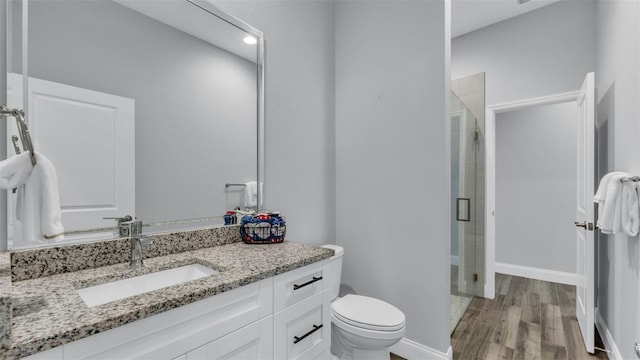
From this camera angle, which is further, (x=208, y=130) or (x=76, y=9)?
(x=208, y=130)

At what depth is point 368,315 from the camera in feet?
5.62

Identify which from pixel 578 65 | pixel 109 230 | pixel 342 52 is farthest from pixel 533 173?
pixel 109 230

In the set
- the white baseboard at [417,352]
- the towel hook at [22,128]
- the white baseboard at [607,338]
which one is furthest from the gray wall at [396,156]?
the towel hook at [22,128]

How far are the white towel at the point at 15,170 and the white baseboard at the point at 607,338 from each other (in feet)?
10.4

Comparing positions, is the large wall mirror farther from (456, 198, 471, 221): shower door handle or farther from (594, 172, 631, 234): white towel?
(594, 172, 631, 234): white towel

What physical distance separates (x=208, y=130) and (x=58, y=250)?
0.82m

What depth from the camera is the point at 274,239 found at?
1.60 metres

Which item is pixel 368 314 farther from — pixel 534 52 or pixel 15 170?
pixel 534 52

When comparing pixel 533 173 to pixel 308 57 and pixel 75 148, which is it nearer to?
pixel 308 57

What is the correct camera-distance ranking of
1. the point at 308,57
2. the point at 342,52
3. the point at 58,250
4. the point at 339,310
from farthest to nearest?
the point at 342,52, the point at 308,57, the point at 339,310, the point at 58,250

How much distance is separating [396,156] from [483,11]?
2162mm

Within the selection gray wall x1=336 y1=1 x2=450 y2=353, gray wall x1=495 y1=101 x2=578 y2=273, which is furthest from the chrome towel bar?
gray wall x1=495 y1=101 x2=578 y2=273

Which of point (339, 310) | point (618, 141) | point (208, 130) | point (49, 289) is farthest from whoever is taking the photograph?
point (618, 141)

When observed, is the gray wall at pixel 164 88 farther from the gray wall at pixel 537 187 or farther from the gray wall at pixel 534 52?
the gray wall at pixel 537 187
